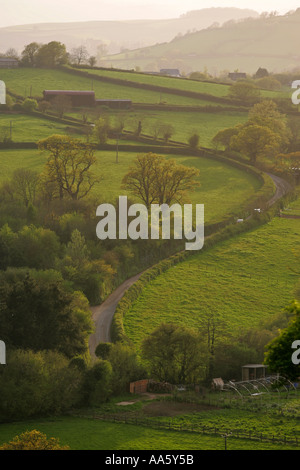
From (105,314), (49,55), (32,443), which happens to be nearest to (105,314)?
(105,314)

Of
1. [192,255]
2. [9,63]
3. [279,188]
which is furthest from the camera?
[9,63]

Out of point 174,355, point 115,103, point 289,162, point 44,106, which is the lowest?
point 174,355

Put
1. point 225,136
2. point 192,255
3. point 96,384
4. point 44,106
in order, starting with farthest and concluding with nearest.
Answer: point 44,106, point 225,136, point 192,255, point 96,384

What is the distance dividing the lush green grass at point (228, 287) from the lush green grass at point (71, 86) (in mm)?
76456

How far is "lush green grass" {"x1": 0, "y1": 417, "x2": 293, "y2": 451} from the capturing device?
51.2 m

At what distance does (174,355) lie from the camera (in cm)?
6781

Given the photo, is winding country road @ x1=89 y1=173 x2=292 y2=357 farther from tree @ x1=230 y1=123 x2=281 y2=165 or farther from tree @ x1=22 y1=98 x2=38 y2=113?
tree @ x1=22 y1=98 x2=38 y2=113

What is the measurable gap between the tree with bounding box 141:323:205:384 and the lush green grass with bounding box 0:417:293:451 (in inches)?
472

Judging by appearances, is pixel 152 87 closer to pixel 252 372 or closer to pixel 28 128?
pixel 28 128

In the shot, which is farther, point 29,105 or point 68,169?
point 29,105

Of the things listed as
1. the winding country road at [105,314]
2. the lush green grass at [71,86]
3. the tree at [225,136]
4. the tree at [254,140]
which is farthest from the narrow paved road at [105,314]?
the lush green grass at [71,86]

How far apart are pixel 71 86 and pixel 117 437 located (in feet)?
442
